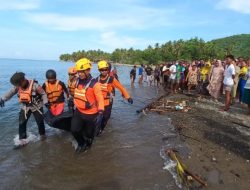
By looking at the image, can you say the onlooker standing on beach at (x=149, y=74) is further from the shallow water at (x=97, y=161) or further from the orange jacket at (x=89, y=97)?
the orange jacket at (x=89, y=97)

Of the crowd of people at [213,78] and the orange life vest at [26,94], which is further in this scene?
the crowd of people at [213,78]

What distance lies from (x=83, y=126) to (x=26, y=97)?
162 centimetres

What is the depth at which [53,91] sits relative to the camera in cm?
768

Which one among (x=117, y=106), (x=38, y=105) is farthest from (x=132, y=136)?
(x=117, y=106)

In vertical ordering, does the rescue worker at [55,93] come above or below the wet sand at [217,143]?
above

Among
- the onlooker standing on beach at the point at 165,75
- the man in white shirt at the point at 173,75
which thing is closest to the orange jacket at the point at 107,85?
the man in white shirt at the point at 173,75

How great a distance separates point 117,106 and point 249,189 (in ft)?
28.8

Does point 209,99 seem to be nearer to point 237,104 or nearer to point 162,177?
point 237,104

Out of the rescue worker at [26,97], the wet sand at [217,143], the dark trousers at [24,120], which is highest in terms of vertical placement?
the rescue worker at [26,97]

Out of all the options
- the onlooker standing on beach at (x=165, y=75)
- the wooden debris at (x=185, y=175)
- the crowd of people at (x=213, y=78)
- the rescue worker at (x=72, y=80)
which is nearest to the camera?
Answer: the wooden debris at (x=185, y=175)

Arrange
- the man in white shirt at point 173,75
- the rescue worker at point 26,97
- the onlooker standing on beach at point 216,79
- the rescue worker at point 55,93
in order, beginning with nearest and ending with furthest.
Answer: the rescue worker at point 26,97
the rescue worker at point 55,93
the onlooker standing on beach at point 216,79
the man in white shirt at point 173,75

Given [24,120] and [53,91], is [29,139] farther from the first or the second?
[53,91]

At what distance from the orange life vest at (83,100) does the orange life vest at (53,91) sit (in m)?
1.77

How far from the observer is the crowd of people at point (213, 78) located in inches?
419
